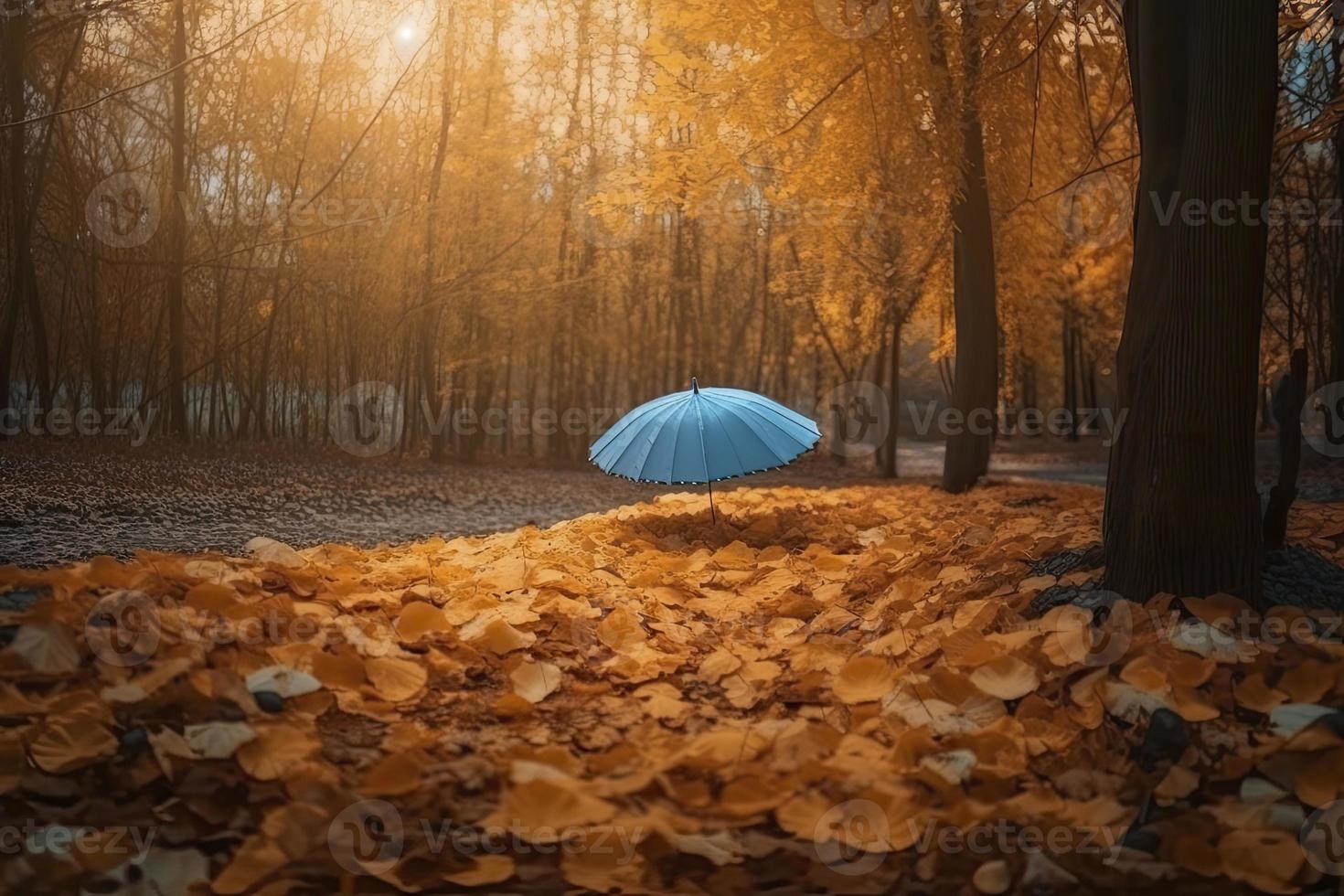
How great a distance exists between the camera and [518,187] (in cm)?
1382

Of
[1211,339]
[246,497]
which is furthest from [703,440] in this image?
[246,497]

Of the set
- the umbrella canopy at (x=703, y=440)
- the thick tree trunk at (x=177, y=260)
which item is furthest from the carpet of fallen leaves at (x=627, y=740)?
the thick tree trunk at (x=177, y=260)

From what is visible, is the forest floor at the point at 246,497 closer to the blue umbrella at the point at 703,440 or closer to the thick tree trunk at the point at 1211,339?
the blue umbrella at the point at 703,440

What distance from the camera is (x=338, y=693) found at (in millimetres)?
2346

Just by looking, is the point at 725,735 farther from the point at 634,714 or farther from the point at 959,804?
the point at 959,804

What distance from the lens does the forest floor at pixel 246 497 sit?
450 centimetres

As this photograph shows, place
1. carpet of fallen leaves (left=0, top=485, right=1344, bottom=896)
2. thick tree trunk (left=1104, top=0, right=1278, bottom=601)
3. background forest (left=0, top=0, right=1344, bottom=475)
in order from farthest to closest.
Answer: background forest (left=0, top=0, right=1344, bottom=475)
thick tree trunk (left=1104, top=0, right=1278, bottom=601)
carpet of fallen leaves (left=0, top=485, right=1344, bottom=896)

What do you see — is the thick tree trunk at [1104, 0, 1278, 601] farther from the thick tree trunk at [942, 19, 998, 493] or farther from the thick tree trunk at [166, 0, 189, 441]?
the thick tree trunk at [166, 0, 189, 441]

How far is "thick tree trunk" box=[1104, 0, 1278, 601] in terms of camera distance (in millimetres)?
2777

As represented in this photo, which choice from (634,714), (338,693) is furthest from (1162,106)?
(338,693)

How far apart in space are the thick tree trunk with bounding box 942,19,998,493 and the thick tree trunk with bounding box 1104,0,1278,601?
A: 15.8ft

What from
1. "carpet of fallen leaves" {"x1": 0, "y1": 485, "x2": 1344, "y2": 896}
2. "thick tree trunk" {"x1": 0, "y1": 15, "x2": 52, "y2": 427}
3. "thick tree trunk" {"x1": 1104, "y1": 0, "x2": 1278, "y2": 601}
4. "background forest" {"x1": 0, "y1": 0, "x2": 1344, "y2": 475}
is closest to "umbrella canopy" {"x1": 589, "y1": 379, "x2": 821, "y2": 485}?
"carpet of fallen leaves" {"x1": 0, "y1": 485, "x2": 1344, "y2": 896}

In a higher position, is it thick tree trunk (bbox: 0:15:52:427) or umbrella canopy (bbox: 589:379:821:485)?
thick tree trunk (bbox: 0:15:52:427)

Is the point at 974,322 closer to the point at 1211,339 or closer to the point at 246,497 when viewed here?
the point at 1211,339
